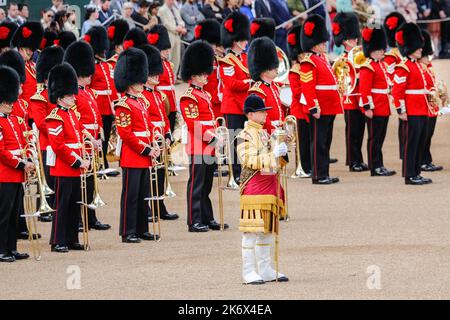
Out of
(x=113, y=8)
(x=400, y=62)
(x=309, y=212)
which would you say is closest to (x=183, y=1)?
(x=113, y=8)

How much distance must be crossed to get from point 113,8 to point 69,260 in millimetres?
8316

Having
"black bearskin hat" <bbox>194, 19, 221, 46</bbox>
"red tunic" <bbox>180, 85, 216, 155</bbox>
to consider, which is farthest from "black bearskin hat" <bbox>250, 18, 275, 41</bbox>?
"red tunic" <bbox>180, 85, 216, 155</bbox>

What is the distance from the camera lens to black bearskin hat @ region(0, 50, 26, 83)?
1152 cm

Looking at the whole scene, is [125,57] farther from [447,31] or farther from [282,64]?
[447,31]

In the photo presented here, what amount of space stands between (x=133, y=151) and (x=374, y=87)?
4165 millimetres

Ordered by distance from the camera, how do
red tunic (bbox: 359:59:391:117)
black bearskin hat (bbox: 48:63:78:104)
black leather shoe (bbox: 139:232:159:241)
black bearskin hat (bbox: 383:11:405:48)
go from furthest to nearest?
1. black bearskin hat (bbox: 383:11:405:48)
2. red tunic (bbox: 359:59:391:117)
3. black leather shoe (bbox: 139:232:159:241)
4. black bearskin hat (bbox: 48:63:78:104)

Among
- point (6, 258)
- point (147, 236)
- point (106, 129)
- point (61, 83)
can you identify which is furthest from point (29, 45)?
point (6, 258)

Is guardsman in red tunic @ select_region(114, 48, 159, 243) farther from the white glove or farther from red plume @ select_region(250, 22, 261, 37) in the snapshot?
red plume @ select_region(250, 22, 261, 37)

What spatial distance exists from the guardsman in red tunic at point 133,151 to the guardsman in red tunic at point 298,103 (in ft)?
10.6

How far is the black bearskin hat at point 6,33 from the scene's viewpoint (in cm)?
1323

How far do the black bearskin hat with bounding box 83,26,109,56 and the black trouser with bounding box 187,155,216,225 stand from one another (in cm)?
291

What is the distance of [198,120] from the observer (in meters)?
10.7

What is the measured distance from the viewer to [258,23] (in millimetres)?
13781

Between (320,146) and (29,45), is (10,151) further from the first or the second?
(320,146)
